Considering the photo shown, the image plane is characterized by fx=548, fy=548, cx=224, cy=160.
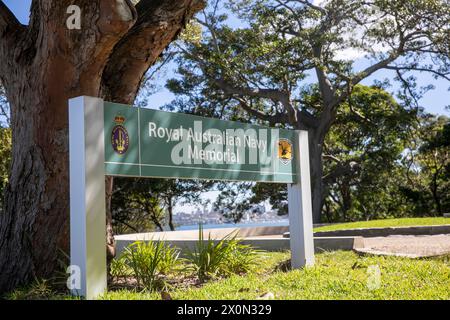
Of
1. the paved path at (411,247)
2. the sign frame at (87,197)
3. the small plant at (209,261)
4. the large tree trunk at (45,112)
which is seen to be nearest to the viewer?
the sign frame at (87,197)

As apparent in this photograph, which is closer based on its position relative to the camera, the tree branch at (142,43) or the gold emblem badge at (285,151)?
the tree branch at (142,43)

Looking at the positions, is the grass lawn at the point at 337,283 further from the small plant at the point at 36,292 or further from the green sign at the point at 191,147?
the green sign at the point at 191,147

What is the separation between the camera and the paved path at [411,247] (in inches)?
364

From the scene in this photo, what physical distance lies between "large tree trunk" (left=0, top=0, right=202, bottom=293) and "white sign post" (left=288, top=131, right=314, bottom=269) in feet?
10.6

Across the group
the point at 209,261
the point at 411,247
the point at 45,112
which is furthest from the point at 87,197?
the point at 411,247

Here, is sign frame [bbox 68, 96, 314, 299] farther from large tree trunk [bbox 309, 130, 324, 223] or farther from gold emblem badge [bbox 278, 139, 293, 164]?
large tree trunk [bbox 309, 130, 324, 223]

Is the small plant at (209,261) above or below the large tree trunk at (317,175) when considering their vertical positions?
below

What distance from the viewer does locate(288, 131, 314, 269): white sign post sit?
8031 mm

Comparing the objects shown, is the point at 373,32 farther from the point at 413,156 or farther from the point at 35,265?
the point at 35,265

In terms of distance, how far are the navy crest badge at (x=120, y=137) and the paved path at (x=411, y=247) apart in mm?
5105

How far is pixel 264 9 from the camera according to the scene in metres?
21.4

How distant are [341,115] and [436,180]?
9299 millimetres

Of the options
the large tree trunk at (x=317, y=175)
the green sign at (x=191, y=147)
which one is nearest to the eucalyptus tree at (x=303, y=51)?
the large tree trunk at (x=317, y=175)

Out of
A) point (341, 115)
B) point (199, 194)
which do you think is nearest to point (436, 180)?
point (341, 115)
